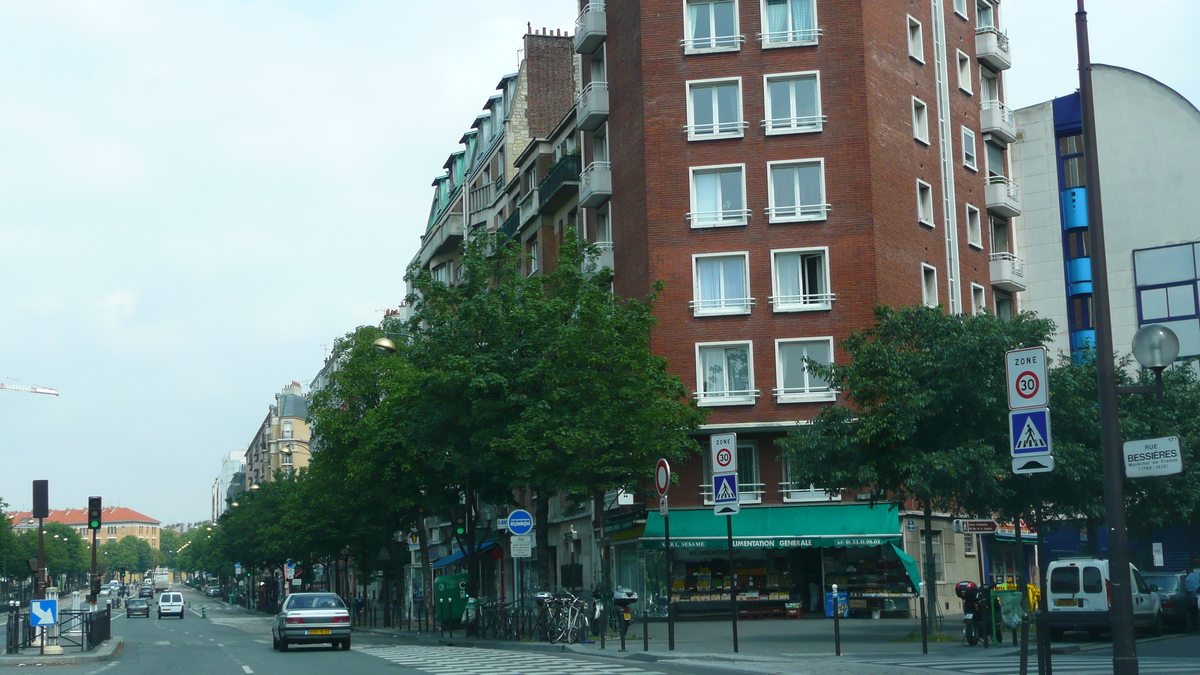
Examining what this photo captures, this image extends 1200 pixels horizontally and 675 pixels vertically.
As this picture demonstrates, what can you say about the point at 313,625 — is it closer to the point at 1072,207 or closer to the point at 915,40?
the point at 915,40

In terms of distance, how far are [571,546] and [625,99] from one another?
17777 millimetres

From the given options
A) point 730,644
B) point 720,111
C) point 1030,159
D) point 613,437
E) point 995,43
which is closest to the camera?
point 730,644

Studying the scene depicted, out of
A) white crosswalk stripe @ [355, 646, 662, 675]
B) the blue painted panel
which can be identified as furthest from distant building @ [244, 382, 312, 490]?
white crosswalk stripe @ [355, 646, 662, 675]

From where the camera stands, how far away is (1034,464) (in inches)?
505

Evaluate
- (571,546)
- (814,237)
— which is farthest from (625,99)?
(571,546)

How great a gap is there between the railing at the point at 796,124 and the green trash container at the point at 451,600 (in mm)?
17208

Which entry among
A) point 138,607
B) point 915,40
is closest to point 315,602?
point 915,40

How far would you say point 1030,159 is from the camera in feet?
198

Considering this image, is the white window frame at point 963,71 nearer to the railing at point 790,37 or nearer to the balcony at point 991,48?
the balcony at point 991,48

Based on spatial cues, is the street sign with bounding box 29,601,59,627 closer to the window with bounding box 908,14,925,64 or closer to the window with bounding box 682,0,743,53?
the window with bounding box 682,0,743,53

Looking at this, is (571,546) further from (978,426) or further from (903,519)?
(978,426)

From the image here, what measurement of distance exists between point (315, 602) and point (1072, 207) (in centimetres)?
4149

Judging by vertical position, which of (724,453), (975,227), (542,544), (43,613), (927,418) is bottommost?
(43,613)

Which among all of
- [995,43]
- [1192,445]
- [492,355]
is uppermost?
[995,43]
